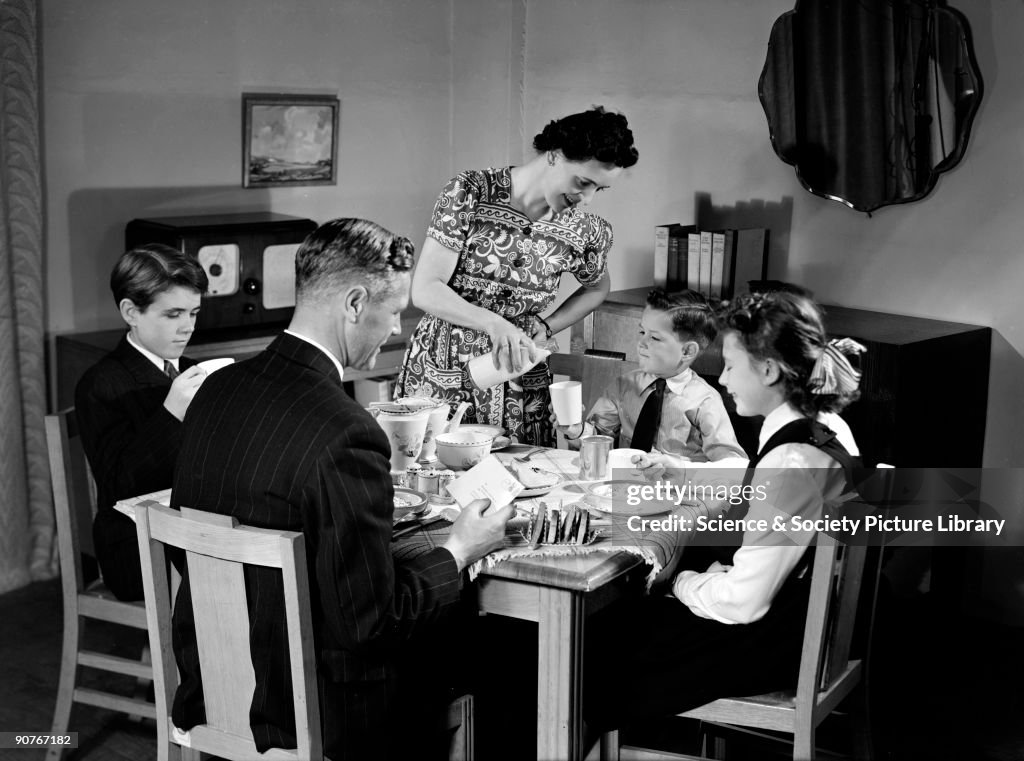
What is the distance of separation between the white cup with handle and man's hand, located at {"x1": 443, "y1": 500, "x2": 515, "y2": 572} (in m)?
0.64

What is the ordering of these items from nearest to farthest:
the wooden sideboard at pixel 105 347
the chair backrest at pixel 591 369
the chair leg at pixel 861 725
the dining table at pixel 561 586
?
1. the dining table at pixel 561 586
2. the chair leg at pixel 861 725
3. the chair backrest at pixel 591 369
4. the wooden sideboard at pixel 105 347

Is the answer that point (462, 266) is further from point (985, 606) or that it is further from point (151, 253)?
point (985, 606)

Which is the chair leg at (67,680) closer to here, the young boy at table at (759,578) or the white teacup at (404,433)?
the white teacup at (404,433)

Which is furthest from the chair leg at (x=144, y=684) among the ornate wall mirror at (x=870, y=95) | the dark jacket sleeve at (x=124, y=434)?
the ornate wall mirror at (x=870, y=95)

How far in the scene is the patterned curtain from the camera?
13.2 feet

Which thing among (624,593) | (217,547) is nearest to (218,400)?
(217,547)

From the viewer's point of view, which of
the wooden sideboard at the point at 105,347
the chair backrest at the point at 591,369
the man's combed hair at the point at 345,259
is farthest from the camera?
the wooden sideboard at the point at 105,347

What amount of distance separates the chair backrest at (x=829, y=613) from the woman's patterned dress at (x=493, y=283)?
128 centimetres

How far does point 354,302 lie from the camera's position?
2.22m

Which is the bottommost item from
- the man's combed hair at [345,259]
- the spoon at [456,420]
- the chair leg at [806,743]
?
the chair leg at [806,743]

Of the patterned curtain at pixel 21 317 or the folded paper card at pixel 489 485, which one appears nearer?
the folded paper card at pixel 489 485

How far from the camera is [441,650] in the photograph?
253 cm

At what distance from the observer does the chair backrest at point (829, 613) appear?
2.27 m

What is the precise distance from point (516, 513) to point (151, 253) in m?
1.38
